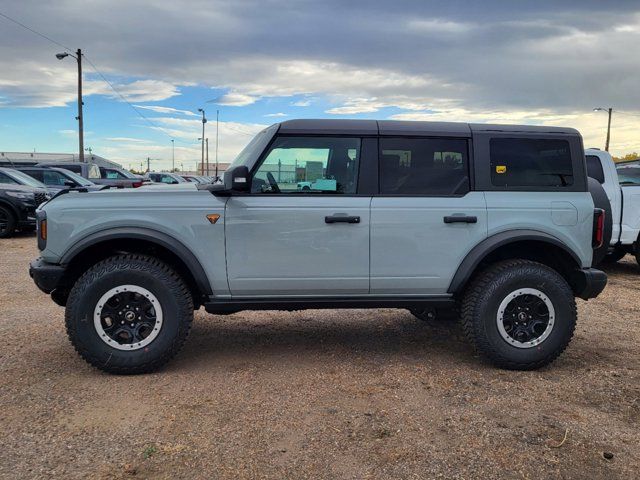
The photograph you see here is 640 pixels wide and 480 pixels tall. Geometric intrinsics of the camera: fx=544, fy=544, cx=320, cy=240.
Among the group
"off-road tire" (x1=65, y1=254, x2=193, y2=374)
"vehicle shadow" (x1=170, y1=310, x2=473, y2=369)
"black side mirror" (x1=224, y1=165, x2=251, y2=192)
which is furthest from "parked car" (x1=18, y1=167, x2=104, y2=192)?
"black side mirror" (x1=224, y1=165, x2=251, y2=192)

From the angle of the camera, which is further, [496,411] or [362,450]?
[496,411]

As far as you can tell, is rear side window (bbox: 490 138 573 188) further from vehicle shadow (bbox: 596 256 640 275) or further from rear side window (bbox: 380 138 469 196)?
vehicle shadow (bbox: 596 256 640 275)

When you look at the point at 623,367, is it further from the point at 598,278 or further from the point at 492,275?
the point at 492,275

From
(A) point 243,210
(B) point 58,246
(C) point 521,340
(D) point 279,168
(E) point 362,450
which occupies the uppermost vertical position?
(D) point 279,168

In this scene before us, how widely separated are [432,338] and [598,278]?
1.63 m

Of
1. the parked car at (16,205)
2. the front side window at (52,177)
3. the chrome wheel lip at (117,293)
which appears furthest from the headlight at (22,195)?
the chrome wheel lip at (117,293)

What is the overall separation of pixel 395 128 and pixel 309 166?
0.76 meters

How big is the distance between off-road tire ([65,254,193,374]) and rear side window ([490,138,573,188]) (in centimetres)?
271

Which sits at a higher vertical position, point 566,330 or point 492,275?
point 492,275

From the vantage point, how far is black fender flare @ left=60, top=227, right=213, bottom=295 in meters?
4.05

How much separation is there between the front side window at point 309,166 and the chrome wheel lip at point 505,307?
4.91 feet

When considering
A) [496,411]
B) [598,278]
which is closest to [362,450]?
[496,411]

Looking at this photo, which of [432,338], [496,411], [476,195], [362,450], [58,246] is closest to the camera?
[362,450]

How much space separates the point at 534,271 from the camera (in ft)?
14.1
